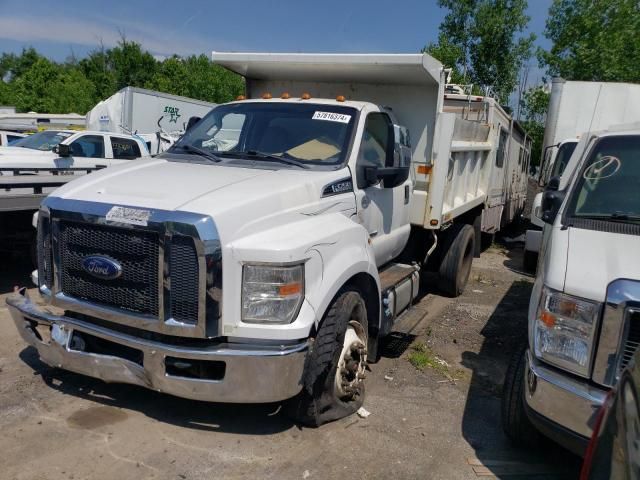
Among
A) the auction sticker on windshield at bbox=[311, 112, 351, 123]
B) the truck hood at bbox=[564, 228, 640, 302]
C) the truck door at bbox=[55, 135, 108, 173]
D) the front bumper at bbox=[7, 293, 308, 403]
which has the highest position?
the auction sticker on windshield at bbox=[311, 112, 351, 123]

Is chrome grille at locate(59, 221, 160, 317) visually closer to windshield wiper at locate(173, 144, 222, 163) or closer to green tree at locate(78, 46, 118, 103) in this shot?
windshield wiper at locate(173, 144, 222, 163)

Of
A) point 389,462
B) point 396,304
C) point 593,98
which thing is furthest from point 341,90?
point 593,98

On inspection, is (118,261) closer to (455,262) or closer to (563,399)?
(563,399)

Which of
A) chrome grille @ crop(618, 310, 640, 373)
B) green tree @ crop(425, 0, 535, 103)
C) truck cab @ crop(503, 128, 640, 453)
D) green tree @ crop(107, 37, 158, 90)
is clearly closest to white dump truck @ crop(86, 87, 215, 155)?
green tree @ crop(425, 0, 535, 103)

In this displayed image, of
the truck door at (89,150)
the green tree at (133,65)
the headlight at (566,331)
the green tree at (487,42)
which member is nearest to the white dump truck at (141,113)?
the truck door at (89,150)

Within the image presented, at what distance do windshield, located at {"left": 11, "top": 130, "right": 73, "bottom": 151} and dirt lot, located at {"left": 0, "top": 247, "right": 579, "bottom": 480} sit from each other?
7.72 meters

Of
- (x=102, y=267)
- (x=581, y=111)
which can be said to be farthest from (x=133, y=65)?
(x=102, y=267)

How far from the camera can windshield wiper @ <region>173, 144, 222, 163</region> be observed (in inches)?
182

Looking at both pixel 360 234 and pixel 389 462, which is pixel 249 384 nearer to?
pixel 389 462

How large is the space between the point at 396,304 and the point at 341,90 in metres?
2.68

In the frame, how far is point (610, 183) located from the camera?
165 inches

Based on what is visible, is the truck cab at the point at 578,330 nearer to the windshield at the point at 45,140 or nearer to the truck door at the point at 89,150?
the truck door at the point at 89,150

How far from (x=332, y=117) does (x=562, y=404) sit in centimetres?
292

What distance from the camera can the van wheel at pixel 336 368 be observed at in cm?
371
